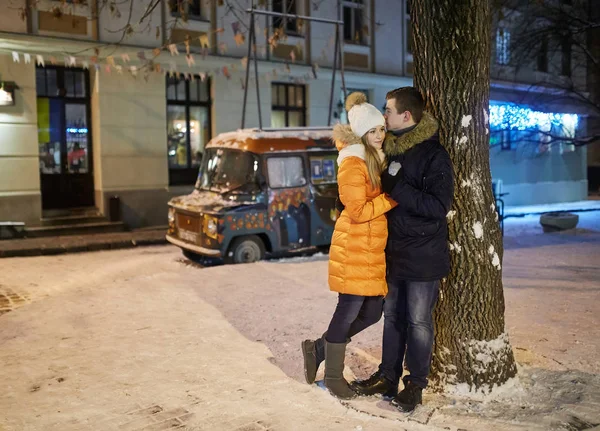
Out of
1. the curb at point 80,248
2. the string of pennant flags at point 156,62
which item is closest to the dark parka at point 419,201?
the string of pennant flags at point 156,62

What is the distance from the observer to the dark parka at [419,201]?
4188 millimetres

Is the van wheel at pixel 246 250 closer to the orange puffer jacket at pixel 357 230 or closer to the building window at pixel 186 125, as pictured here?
the orange puffer jacket at pixel 357 230

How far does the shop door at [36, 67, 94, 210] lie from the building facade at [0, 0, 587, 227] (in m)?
0.03

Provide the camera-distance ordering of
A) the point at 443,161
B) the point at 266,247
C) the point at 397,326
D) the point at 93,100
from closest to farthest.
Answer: the point at 443,161 < the point at 397,326 < the point at 266,247 < the point at 93,100

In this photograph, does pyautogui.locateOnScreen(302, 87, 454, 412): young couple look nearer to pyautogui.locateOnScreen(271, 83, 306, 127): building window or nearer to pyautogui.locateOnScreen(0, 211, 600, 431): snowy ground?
pyautogui.locateOnScreen(0, 211, 600, 431): snowy ground

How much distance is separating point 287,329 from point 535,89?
23356 mm

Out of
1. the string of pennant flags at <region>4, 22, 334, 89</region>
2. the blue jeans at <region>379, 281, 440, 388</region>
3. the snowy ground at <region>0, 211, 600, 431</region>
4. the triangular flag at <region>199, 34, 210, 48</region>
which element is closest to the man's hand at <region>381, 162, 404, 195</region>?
Answer: the blue jeans at <region>379, 281, 440, 388</region>

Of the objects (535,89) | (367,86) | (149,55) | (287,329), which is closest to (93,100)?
(149,55)

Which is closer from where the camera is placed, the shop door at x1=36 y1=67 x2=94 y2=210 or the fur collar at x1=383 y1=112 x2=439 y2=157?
the fur collar at x1=383 y1=112 x2=439 y2=157

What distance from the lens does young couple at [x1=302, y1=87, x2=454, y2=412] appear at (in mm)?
4230

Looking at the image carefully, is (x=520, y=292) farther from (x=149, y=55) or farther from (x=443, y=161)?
(x=149, y=55)

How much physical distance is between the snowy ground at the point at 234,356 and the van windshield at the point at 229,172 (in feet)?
6.51

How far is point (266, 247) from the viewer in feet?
37.9

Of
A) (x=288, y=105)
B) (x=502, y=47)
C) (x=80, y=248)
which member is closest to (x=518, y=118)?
(x=502, y=47)
